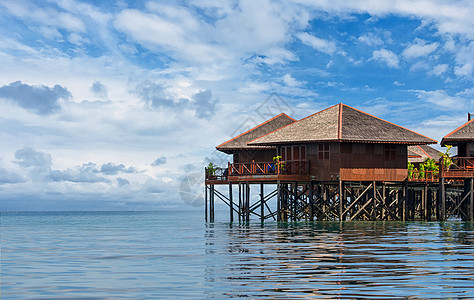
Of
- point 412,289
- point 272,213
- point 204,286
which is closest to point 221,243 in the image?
point 204,286

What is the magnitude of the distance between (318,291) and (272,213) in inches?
1210

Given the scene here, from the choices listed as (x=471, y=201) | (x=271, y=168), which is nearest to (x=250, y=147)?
(x=271, y=168)

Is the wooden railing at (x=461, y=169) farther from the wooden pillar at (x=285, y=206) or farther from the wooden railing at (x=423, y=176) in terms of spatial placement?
the wooden pillar at (x=285, y=206)

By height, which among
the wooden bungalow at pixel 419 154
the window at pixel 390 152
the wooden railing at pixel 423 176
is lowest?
the wooden railing at pixel 423 176

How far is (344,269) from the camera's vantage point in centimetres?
1325

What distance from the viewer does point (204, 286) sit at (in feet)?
37.1

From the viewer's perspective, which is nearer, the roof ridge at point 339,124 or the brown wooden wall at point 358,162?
the roof ridge at point 339,124

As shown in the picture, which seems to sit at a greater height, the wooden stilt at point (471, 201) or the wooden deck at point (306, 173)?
the wooden deck at point (306, 173)

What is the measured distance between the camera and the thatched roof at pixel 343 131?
3566 cm

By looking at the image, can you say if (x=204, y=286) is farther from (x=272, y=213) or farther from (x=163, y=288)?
(x=272, y=213)

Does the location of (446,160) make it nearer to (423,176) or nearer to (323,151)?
(423,176)

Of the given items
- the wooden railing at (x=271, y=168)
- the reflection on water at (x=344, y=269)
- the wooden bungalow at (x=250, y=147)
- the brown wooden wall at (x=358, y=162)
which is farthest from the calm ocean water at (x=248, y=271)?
the wooden bungalow at (x=250, y=147)

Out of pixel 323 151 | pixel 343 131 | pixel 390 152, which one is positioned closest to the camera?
pixel 343 131

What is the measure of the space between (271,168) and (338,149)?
4152 millimetres
